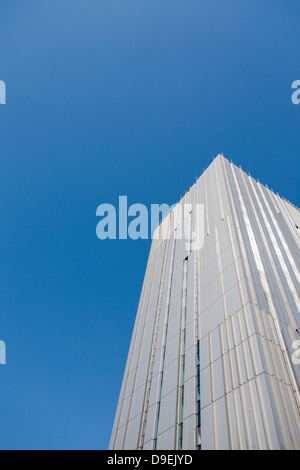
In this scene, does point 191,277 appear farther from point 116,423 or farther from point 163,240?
point 163,240

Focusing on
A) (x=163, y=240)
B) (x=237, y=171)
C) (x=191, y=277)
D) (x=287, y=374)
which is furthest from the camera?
(x=163, y=240)

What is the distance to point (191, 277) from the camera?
114 feet

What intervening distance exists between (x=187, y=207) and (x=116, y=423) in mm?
32660

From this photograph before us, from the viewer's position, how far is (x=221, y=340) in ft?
75.3

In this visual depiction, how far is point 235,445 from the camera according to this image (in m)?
16.3

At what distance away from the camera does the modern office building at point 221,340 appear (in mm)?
17594

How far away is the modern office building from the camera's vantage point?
57.7 feet

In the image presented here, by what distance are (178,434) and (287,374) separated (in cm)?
837

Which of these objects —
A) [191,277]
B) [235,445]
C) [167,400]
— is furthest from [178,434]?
[191,277]

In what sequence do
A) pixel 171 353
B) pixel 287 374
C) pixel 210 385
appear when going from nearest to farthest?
pixel 287 374, pixel 210 385, pixel 171 353

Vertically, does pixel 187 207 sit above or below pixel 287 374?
above
